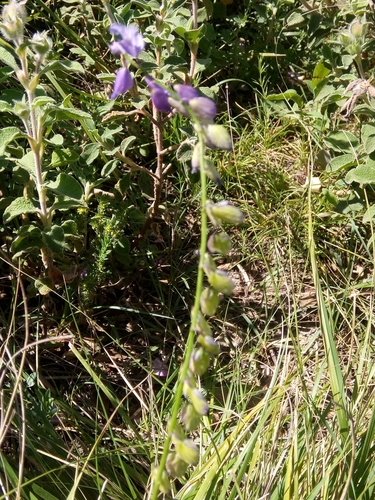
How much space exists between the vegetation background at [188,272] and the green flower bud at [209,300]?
608 millimetres

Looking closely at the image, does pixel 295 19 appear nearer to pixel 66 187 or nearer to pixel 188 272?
pixel 188 272

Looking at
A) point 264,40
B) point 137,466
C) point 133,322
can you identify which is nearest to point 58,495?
point 137,466

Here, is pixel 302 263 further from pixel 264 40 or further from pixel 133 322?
pixel 264 40

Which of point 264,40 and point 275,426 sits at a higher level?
point 264,40

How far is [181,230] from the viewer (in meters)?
2.32

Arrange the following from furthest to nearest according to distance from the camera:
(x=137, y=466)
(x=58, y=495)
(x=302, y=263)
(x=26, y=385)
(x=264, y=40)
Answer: (x=264, y=40) < (x=302, y=263) < (x=26, y=385) < (x=137, y=466) < (x=58, y=495)

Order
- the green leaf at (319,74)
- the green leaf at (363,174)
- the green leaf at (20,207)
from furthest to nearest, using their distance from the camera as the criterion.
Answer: the green leaf at (319,74) < the green leaf at (363,174) < the green leaf at (20,207)

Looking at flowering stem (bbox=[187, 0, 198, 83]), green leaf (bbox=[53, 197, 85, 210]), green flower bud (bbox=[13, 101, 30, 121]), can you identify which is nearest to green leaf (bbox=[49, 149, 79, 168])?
green leaf (bbox=[53, 197, 85, 210])

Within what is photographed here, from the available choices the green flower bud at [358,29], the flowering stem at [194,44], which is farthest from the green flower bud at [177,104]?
the green flower bud at [358,29]

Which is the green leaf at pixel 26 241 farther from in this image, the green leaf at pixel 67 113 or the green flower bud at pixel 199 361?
the green flower bud at pixel 199 361

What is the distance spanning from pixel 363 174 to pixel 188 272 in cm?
65

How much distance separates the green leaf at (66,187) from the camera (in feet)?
5.72

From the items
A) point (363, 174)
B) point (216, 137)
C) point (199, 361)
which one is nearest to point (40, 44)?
point (216, 137)

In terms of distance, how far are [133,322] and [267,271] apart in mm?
504
